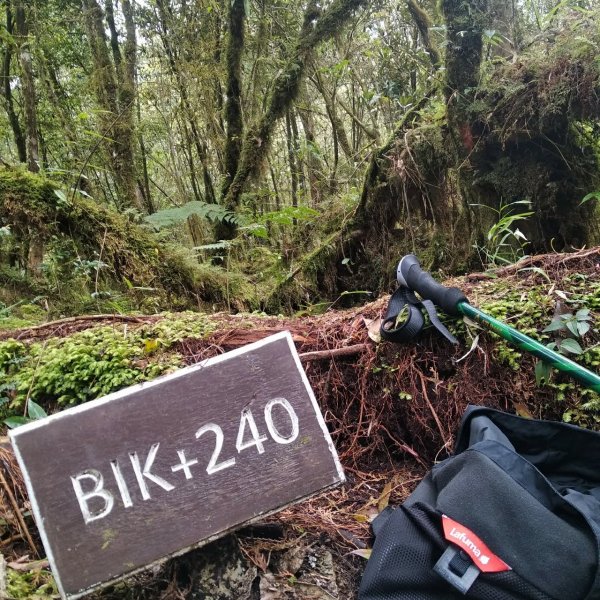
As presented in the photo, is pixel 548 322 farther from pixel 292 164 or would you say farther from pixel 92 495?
pixel 292 164

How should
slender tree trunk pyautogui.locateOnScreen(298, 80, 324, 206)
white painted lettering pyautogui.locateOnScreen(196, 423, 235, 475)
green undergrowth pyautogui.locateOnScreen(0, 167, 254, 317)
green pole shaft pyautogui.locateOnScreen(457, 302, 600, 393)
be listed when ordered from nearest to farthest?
1. white painted lettering pyautogui.locateOnScreen(196, 423, 235, 475)
2. green pole shaft pyautogui.locateOnScreen(457, 302, 600, 393)
3. green undergrowth pyautogui.locateOnScreen(0, 167, 254, 317)
4. slender tree trunk pyautogui.locateOnScreen(298, 80, 324, 206)

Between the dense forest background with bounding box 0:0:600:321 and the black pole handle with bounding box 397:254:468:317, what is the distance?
3.70 ft

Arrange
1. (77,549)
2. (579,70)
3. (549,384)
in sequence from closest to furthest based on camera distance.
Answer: (77,549) < (549,384) < (579,70)

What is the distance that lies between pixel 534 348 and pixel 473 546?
879 mm

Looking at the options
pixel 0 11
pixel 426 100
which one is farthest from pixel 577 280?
pixel 0 11

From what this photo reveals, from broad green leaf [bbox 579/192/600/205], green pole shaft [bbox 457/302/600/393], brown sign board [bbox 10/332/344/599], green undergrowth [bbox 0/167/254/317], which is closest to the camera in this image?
brown sign board [bbox 10/332/344/599]

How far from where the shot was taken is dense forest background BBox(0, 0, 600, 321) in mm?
3436

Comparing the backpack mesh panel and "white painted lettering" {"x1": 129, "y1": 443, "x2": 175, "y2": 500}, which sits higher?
"white painted lettering" {"x1": 129, "y1": 443, "x2": 175, "y2": 500}

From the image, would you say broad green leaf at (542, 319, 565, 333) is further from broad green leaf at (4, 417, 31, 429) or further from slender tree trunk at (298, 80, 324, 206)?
slender tree trunk at (298, 80, 324, 206)

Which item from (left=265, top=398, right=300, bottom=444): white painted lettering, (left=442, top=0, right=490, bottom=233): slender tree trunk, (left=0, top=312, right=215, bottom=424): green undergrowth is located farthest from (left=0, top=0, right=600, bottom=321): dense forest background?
(left=265, top=398, right=300, bottom=444): white painted lettering

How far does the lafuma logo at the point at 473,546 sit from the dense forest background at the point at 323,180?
2241mm

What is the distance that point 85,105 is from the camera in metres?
9.85

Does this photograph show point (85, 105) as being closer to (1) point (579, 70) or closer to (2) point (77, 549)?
(1) point (579, 70)

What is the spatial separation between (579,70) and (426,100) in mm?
1678
